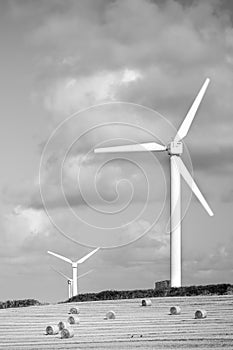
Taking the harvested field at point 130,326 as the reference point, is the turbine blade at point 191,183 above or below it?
above

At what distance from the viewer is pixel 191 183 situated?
5888 centimetres

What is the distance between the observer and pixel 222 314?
4456 centimetres

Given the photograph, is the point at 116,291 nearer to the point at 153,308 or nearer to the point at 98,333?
the point at 153,308

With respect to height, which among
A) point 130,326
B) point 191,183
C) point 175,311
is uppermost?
point 191,183

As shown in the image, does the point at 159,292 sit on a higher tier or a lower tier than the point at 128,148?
lower

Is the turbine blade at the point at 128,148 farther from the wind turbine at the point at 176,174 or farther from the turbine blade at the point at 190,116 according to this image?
the turbine blade at the point at 190,116

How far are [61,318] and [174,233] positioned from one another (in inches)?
513

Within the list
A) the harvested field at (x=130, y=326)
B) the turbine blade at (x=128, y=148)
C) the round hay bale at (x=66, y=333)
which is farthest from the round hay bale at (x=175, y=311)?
the turbine blade at (x=128, y=148)

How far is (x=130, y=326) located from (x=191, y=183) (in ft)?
63.7

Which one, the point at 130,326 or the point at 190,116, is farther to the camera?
the point at 190,116

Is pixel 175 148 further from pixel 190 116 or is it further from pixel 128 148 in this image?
pixel 128 148

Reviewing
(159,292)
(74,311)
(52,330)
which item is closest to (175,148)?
(159,292)

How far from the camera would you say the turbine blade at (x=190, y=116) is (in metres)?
60.1

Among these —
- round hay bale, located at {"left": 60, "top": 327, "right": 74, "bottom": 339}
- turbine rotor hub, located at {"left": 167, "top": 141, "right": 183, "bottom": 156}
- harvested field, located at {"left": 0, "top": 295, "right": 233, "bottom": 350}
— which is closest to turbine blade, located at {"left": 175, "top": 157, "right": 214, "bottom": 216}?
turbine rotor hub, located at {"left": 167, "top": 141, "right": 183, "bottom": 156}
